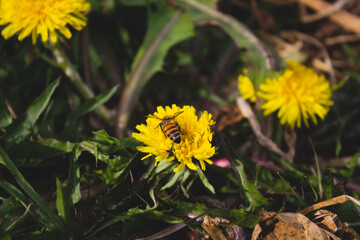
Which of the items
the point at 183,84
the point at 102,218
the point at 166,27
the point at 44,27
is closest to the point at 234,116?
the point at 183,84

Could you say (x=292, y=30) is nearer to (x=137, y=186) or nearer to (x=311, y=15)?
(x=311, y=15)

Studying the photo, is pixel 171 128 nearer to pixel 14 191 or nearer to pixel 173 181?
pixel 173 181

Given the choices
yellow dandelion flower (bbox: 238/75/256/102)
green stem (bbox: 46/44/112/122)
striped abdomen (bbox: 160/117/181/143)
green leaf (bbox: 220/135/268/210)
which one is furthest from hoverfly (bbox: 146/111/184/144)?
green stem (bbox: 46/44/112/122)

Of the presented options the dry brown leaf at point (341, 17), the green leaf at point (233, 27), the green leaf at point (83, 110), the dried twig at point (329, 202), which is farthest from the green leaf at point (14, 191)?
the dry brown leaf at point (341, 17)

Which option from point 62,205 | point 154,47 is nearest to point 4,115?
point 62,205

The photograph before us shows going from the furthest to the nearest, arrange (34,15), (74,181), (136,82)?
(136,82), (34,15), (74,181)
